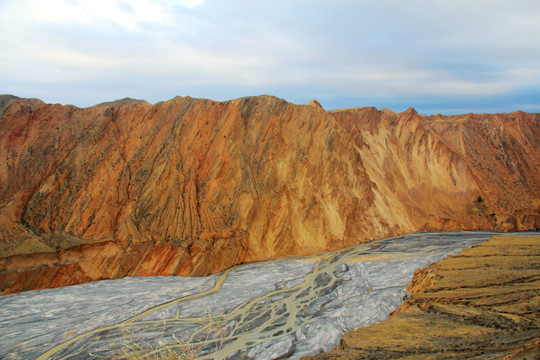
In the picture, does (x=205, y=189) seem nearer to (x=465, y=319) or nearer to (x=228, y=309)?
(x=228, y=309)

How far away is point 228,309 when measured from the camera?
14875 mm

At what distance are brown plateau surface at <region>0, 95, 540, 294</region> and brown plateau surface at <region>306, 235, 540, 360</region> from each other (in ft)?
37.5

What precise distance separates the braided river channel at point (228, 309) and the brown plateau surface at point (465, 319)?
269cm

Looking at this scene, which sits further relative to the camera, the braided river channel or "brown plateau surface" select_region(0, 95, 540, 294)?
"brown plateau surface" select_region(0, 95, 540, 294)

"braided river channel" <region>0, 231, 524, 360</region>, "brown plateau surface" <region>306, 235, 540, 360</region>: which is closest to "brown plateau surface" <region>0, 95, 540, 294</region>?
"braided river channel" <region>0, 231, 524, 360</region>

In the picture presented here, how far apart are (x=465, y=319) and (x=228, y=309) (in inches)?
357

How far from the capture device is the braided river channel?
1191 centimetres

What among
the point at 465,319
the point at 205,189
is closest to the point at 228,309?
the point at 465,319

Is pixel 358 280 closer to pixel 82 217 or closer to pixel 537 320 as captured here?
pixel 537 320

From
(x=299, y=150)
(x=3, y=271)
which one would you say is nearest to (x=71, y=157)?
(x=3, y=271)

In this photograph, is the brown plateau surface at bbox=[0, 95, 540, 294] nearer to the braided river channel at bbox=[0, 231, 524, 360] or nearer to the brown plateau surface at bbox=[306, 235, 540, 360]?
the braided river channel at bbox=[0, 231, 524, 360]

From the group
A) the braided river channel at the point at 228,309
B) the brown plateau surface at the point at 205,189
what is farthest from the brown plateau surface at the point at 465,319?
the brown plateau surface at the point at 205,189

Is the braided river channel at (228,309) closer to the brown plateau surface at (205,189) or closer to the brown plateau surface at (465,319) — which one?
the brown plateau surface at (205,189)

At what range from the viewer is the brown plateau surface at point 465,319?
711 centimetres
